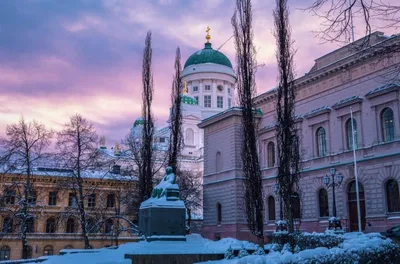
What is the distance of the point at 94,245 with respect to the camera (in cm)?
4756

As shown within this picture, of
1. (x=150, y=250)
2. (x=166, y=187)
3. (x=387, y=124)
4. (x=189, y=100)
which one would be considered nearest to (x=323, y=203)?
(x=387, y=124)

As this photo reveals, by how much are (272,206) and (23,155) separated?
20037mm

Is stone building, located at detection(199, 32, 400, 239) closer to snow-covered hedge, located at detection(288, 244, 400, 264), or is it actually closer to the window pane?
the window pane

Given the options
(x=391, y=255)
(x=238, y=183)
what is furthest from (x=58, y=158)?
(x=391, y=255)

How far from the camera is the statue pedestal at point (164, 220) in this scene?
637 inches

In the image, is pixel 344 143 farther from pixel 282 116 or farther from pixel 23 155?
pixel 23 155

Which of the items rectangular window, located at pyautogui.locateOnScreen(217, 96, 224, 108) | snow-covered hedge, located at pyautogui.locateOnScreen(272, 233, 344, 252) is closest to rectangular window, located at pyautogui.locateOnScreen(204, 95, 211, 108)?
rectangular window, located at pyautogui.locateOnScreen(217, 96, 224, 108)

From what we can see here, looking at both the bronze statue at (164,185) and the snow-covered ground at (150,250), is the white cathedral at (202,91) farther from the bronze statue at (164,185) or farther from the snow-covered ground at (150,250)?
the snow-covered ground at (150,250)

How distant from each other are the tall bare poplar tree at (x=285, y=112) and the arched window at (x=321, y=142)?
34.2 feet

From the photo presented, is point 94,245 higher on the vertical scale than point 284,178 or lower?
lower

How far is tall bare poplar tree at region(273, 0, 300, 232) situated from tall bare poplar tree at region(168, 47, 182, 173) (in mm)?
8641

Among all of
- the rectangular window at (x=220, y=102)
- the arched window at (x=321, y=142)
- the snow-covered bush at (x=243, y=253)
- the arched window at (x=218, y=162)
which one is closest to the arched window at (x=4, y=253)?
the arched window at (x=218, y=162)

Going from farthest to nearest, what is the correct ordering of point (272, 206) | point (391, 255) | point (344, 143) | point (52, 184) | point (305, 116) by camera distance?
1. point (52, 184)
2. point (272, 206)
3. point (305, 116)
4. point (344, 143)
5. point (391, 255)

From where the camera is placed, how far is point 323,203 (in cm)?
3244
